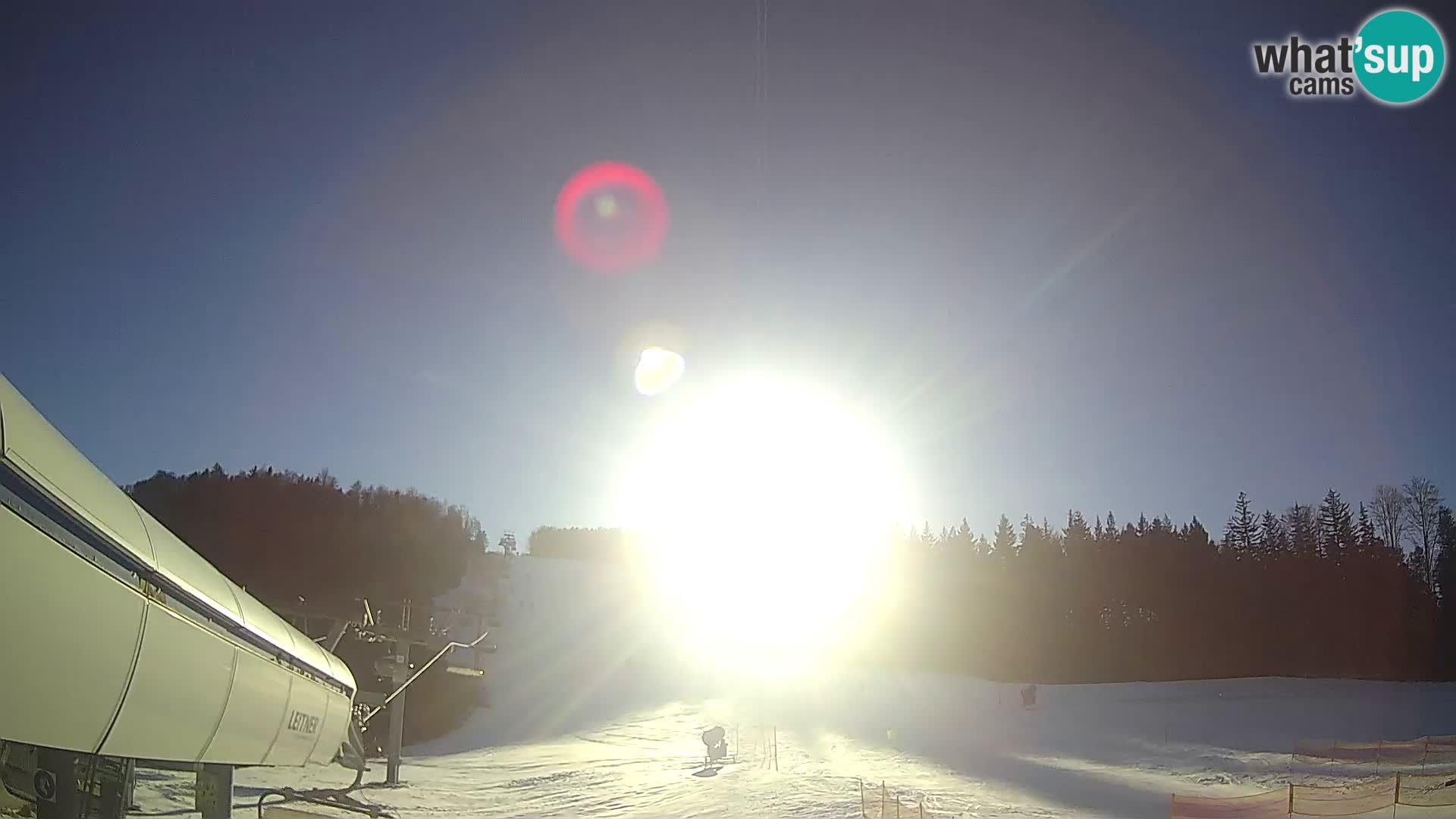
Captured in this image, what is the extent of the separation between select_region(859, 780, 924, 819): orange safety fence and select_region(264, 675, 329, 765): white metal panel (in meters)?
10.1

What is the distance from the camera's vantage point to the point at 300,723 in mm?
10016

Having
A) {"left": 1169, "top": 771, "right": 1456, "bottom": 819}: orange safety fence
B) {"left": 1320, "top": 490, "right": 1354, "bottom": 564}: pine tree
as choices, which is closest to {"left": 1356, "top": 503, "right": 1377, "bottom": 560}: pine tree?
{"left": 1320, "top": 490, "right": 1354, "bottom": 564}: pine tree

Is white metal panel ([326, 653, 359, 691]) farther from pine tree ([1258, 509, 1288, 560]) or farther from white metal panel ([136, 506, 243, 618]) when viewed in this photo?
pine tree ([1258, 509, 1288, 560])

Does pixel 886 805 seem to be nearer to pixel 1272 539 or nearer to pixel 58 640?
pixel 58 640

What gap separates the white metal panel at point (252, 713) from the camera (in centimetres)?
720

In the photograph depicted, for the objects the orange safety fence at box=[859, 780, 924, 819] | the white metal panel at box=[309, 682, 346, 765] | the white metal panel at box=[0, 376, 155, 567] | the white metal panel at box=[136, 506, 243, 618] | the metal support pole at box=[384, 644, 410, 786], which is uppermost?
the white metal panel at box=[0, 376, 155, 567]

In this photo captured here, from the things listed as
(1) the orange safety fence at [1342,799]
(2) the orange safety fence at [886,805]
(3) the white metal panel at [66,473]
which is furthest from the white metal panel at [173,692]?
(1) the orange safety fence at [1342,799]

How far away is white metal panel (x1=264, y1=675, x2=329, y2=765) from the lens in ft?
30.8

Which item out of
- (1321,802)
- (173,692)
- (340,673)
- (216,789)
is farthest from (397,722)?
(1321,802)

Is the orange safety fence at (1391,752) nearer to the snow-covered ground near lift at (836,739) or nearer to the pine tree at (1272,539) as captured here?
the snow-covered ground near lift at (836,739)

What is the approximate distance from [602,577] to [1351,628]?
59.2m

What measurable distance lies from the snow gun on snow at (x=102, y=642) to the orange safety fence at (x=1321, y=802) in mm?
14945

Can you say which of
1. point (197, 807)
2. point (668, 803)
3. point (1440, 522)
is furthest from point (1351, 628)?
point (197, 807)

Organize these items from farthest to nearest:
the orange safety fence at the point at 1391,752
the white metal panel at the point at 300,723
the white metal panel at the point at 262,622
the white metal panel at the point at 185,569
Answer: the orange safety fence at the point at 1391,752 < the white metal panel at the point at 300,723 < the white metal panel at the point at 262,622 < the white metal panel at the point at 185,569
